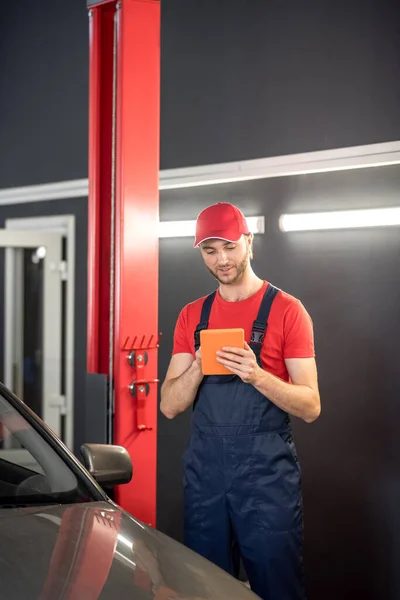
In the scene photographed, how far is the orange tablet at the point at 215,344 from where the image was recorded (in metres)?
2.86

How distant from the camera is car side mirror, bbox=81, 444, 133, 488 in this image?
2518 millimetres

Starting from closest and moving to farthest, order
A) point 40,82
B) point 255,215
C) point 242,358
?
1. point 242,358
2. point 255,215
3. point 40,82

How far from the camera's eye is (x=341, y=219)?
13.8 ft

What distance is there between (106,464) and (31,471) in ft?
0.80

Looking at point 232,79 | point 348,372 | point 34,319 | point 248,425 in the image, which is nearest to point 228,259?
point 248,425

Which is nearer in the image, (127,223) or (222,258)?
(222,258)

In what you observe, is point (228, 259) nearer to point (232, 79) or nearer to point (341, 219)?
point (341, 219)

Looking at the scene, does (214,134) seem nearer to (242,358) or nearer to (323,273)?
(323,273)

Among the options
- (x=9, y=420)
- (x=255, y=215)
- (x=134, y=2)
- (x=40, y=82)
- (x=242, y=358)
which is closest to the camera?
(x=9, y=420)

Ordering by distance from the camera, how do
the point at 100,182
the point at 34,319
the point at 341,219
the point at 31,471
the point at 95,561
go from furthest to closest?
the point at 34,319 → the point at 341,219 → the point at 100,182 → the point at 31,471 → the point at 95,561

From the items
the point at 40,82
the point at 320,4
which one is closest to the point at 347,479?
the point at 320,4

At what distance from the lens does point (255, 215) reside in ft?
15.3

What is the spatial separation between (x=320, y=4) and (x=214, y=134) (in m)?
0.98

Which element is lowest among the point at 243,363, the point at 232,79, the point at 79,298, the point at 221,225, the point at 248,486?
the point at 248,486
